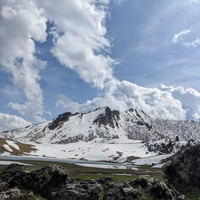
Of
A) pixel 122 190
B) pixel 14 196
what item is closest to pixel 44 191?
pixel 14 196

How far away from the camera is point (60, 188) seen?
2769 centimetres

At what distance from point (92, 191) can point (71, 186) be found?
10.1 feet

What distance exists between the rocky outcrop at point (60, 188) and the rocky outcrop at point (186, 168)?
22.8 feet

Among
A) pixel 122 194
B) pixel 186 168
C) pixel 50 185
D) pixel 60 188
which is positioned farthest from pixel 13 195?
pixel 186 168

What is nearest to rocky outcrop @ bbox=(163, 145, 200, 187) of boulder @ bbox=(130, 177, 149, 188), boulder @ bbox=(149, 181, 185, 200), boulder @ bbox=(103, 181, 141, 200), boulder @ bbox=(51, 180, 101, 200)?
boulder @ bbox=(130, 177, 149, 188)

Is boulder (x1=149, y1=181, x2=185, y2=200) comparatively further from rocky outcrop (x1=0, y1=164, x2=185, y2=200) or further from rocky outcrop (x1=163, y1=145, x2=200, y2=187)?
rocky outcrop (x1=163, y1=145, x2=200, y2=187)

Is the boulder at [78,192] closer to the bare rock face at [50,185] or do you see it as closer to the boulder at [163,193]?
the bare rock face at [50,185]

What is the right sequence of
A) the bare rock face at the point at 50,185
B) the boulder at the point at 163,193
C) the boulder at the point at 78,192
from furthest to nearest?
the boulder at the point at 163,193 → the bare rock face at the point at 50,185 → the boulder at the point at 78,192

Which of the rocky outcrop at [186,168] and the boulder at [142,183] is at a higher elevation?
the rocky outcrop at [186,168]

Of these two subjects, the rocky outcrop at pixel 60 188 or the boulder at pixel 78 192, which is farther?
the boulder at pixel 78 192

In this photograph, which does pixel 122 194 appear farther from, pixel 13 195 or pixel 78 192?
pixel 13 195

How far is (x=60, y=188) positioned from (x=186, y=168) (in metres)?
23.7

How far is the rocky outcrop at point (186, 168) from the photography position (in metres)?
33.9

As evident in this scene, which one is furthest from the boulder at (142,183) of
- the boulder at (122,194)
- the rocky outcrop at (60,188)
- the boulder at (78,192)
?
the boulder at (78,192)
